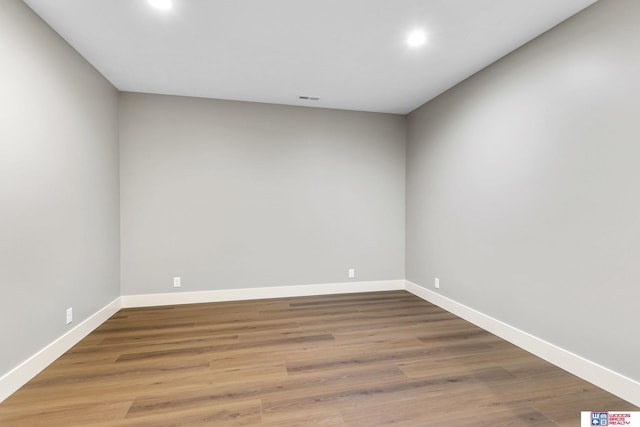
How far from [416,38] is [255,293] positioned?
3.47 metres

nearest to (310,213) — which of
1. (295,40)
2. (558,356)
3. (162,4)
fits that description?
(295,40)

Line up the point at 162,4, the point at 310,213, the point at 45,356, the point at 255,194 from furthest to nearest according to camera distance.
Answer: the point at 310,213
the point at 255,194
the point at 45,356
the point at 162,4

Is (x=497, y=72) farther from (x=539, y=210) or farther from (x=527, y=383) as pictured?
(x=527, y=383)

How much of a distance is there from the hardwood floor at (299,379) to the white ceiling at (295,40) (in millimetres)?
2678

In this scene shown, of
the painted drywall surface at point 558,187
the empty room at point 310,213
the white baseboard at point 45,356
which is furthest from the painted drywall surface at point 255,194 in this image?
the painted drywall surface at point 558,187

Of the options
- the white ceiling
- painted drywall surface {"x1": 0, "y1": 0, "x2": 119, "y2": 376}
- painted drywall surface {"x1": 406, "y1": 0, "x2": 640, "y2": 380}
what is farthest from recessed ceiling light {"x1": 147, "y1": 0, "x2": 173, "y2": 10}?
painted drywall surface {"x1": 406, "y1": 0, "x2": 640, "y2": 380}

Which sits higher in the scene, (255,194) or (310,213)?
(255,194)

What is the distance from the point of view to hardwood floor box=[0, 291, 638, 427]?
176 cm

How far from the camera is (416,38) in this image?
256 cm

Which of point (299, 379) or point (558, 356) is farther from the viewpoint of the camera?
point (558, 356)

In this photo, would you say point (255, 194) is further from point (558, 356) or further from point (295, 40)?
point (558, 356)

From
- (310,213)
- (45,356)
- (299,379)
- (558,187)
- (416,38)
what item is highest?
(416,38)

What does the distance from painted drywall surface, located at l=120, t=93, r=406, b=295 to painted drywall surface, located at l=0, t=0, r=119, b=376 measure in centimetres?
52

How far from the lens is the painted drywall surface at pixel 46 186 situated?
1.99m
